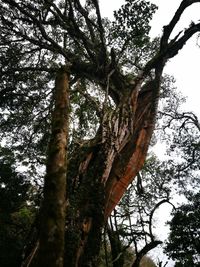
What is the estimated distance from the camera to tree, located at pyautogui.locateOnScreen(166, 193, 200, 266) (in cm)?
1213

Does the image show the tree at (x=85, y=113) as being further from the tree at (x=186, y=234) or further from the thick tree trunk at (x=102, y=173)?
the tree at (x=186, y=234)

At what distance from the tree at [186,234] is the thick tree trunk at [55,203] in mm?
10158

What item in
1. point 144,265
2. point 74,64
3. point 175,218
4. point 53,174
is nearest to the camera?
point 53,174

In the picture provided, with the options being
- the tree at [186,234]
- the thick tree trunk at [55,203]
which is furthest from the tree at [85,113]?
the tree at [186,234]

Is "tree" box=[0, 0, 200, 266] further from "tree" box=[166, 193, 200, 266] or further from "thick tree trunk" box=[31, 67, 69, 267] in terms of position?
"tree" box=[166, 193, 200, 266]

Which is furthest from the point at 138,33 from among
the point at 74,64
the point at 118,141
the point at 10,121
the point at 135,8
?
the point at 10,121

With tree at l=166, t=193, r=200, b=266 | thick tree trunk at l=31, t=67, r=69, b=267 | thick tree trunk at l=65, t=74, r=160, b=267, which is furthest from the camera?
tree at l=166, t=193, r=200, b=266

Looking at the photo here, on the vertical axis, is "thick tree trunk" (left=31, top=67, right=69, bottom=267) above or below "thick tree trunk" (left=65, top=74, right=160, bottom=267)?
below

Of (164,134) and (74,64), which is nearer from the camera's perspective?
(74,64)

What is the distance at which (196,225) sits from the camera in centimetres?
1198

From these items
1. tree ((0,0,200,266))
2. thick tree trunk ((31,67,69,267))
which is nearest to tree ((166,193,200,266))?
tree ((0,0,200,266))

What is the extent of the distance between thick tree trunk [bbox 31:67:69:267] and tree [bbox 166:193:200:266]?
10158 millimetres

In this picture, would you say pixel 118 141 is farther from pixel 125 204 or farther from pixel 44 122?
pixel 125 204

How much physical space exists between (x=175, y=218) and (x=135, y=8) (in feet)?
29.5
